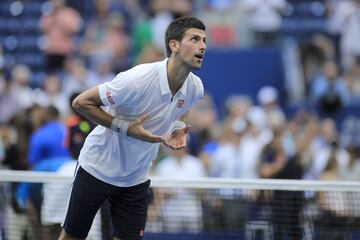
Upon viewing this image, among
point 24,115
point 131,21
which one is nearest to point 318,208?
point 24,115

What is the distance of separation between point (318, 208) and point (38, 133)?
398cm

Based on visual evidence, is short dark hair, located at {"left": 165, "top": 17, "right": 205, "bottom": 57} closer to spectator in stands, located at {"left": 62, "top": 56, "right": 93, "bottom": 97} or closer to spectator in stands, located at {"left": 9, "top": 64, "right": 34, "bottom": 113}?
spectator in stands, located at {"left": 9, "top": 64, "right": 34, "bottom": 113}

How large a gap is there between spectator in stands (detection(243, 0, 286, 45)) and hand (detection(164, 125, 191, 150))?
37.8 ft

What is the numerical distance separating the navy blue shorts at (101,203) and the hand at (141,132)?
0.72 meters

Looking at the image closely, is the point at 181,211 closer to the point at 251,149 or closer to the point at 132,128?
the point at 132,128

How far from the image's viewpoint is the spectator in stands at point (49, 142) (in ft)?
40.5

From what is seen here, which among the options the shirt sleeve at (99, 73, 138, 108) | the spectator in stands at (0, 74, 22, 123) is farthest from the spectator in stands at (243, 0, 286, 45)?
the shirt sleeve at (99, 73, 138, 108)

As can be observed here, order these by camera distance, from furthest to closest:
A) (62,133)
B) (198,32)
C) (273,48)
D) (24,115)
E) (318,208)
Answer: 1. (273,48)
2. (24,115)
3. (62,133)
4. (318,208)
5. (198,32)

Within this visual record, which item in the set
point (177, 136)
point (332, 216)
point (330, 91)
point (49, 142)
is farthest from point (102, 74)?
point (177, 136)

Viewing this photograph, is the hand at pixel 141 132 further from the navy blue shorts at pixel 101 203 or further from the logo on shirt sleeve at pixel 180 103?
the navy blue shorts at pixel 101 203

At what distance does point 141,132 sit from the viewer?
8000 millimetres

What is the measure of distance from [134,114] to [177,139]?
0.41 metres

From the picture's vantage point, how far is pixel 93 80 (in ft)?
59.0

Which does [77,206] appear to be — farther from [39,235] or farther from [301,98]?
[301,98]
